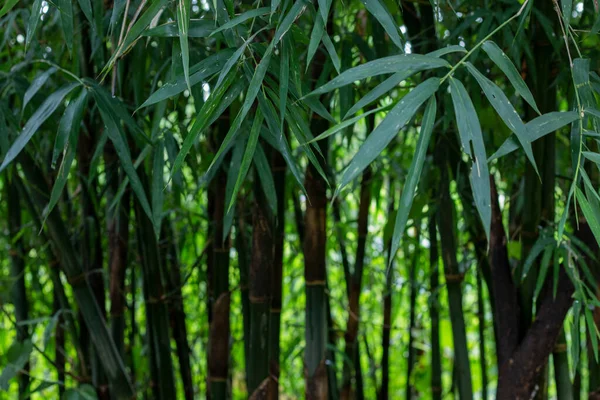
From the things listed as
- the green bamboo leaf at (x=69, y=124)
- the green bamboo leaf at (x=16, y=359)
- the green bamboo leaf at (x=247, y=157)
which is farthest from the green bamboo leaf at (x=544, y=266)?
the green bamboo leaf at (x=16, y=359)

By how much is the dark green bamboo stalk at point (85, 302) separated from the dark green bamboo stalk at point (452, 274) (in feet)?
1.73

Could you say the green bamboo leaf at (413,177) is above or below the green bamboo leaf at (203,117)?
below

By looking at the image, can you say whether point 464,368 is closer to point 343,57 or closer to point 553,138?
point 553,138

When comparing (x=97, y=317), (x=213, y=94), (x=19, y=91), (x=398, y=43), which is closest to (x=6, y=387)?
(x=97, y=317)

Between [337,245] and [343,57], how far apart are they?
0.65 meters

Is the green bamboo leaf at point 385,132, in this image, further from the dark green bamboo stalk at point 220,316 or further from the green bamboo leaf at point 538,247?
the dark green bamboo stalk at point 220,316

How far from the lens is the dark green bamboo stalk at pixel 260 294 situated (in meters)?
1.14

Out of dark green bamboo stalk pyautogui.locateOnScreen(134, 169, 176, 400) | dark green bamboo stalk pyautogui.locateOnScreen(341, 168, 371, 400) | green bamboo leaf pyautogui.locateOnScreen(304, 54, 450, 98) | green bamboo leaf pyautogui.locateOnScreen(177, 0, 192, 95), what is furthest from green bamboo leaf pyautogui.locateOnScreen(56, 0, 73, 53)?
dark green bamboo stalk pyautogui.locateOnScreen(341, 168, 371, 400)

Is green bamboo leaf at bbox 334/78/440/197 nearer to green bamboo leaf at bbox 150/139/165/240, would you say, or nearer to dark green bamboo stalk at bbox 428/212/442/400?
green bamboo leaf at bbox 150/139/165/240

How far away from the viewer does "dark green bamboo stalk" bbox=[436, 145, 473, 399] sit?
1.18m

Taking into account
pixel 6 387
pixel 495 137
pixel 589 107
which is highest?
pixel 495 137

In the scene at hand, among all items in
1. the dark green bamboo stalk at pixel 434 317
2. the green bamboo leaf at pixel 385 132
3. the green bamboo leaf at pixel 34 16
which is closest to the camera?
the green bamboo leaf at pixel 385 132

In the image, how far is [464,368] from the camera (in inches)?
47.6

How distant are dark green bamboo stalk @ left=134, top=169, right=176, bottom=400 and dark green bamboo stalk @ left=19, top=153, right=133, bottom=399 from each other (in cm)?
15
